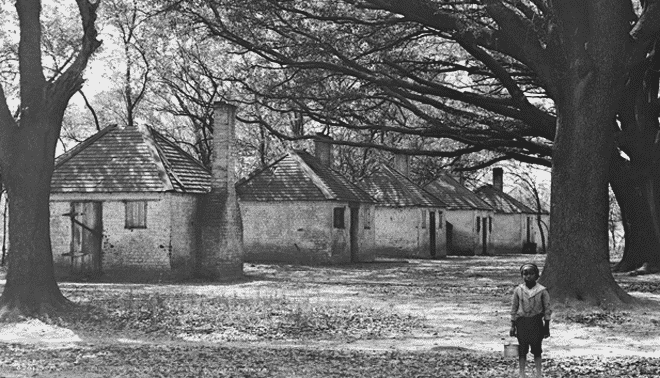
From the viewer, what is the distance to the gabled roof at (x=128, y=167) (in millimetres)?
30844

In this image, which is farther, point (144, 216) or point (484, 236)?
point (484, 236)

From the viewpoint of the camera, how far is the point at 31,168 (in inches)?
707

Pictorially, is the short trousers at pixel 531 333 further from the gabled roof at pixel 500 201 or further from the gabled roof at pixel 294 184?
the gabled roof at pixel 500 201

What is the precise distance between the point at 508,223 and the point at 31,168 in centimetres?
5605

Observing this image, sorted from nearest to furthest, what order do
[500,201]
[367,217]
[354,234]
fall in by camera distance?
1. [354,234]
2. [367,217]
3. [500,201]

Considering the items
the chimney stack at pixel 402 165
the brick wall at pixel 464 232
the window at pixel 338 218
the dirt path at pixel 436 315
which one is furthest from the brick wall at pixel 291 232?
the brick wall at pixel 464 232

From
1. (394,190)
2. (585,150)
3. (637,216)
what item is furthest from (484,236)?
(585,150)

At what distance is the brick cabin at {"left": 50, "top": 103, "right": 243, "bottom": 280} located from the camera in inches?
1202

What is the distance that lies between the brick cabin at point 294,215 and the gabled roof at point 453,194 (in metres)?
16.9

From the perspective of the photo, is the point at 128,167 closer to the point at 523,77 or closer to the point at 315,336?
the point at 523,77

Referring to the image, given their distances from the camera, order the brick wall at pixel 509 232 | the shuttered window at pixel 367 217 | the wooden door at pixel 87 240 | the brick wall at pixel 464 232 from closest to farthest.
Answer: the wooden door at pixel 87 240 < the shuttered window at pixel 367 217 < the brick wall at pixel 464 232 < the brick wall at pixel 509 232

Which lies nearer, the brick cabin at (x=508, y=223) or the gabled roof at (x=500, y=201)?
the gabled roof at (x=500, y=201)

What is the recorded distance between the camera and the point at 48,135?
60.0 feet

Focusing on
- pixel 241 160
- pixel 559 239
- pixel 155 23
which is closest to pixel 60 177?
pixel 155 23
